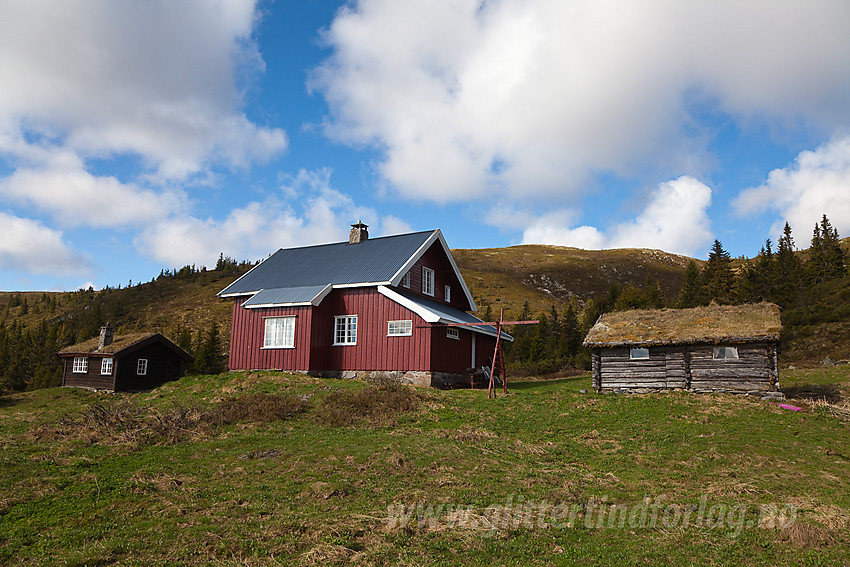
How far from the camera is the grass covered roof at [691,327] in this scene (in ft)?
79.0

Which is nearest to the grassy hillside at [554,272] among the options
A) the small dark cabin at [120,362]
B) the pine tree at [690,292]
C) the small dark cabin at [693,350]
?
the pine tree at [690,292]

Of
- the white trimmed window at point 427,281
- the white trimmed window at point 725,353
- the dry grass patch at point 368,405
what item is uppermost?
the white trimmed window at point 427,281

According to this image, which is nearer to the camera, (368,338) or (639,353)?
(639,353)

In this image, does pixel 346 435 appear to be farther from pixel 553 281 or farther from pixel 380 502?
pixel 553 281

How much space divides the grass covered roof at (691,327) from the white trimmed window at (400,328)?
29.1 feet

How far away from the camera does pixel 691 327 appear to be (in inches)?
1016

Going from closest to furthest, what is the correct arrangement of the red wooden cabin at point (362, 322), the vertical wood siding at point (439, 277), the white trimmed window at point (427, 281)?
1. the red wooden cabin at point (362, 322)
2. the vertical wood siding at point (439, 277)
3. the white trimmed window at point (427, 281)

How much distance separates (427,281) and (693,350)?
15278mm

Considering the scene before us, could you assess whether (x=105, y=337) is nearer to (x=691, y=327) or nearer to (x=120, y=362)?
(x=120, y=362)

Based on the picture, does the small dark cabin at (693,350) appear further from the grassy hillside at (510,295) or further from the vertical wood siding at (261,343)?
the grassy hillside at (510,295)

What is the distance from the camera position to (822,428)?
17453 millimetres

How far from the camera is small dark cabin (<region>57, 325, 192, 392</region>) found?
35.7 metres

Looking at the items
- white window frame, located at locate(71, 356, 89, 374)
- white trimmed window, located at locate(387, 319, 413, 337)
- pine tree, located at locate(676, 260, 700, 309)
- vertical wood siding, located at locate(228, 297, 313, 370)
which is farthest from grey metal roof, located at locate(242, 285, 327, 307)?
pine tree, located at locate(676, 260, 700, 309)

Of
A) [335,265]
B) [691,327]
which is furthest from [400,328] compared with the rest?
[691,327]
